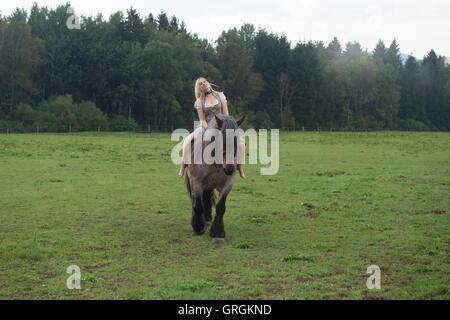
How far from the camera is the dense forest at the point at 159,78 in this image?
66812mm

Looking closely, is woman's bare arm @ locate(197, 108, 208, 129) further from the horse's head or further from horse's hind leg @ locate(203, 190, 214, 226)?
horse's hind leg @ locate(203, 190, 214, 226)

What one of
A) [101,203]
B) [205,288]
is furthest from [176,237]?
[101,203]

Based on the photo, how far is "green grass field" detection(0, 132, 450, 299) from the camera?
21.2 feet

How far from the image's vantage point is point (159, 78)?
69.9 metres

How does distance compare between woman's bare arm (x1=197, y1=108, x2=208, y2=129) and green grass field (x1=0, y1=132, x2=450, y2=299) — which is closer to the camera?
green grass field (x1=0, y1=132, x2=450, y2=299)

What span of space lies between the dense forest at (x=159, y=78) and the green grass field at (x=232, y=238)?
4547 cm

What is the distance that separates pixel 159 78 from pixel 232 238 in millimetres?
62655

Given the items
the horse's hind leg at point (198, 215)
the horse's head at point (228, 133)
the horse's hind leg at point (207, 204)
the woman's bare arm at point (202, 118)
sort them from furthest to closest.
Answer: the horse's hind leg at point (207, 204)
the horse's hind leg at point (198, 215)
the woman's bare arm at point (202, 118)
the horse's head at point (228, 133)

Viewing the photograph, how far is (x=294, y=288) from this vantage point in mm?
6430

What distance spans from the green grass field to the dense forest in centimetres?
4547

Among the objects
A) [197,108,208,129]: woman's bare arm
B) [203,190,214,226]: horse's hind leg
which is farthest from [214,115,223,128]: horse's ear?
[203,190,214,226]: horse's hind leg

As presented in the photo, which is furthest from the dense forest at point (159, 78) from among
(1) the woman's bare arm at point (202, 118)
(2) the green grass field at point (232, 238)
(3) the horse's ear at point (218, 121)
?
(3) the horse's ear at point (218, 121)

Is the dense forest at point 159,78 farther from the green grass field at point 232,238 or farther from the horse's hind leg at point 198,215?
the horse's hind leg at point 198,215
